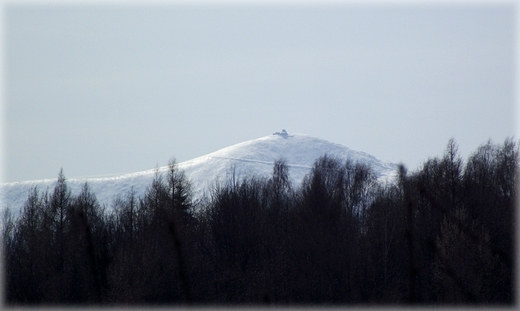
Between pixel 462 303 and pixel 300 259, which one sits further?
pixel 300 259

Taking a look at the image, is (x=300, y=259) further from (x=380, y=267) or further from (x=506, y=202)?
(x=506, y=202)

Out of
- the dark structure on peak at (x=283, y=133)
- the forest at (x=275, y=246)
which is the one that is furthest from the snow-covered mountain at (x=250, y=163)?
the forest at (x=275, y=246)

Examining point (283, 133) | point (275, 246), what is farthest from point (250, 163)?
point (275, 246)

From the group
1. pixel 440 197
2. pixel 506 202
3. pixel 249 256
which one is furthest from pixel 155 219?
pixel 506 202

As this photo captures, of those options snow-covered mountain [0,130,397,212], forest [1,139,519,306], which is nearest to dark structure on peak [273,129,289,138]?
snow-covered mountain [0,130,397,212]

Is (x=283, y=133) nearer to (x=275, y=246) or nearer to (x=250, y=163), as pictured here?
(x=250, y=163)

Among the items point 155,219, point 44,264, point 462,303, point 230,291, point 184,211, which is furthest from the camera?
point 184,211

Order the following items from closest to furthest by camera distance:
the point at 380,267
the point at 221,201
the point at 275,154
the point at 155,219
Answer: the point at 380,267, the point at 155,219, the point at 221,201, the point at 275,154
